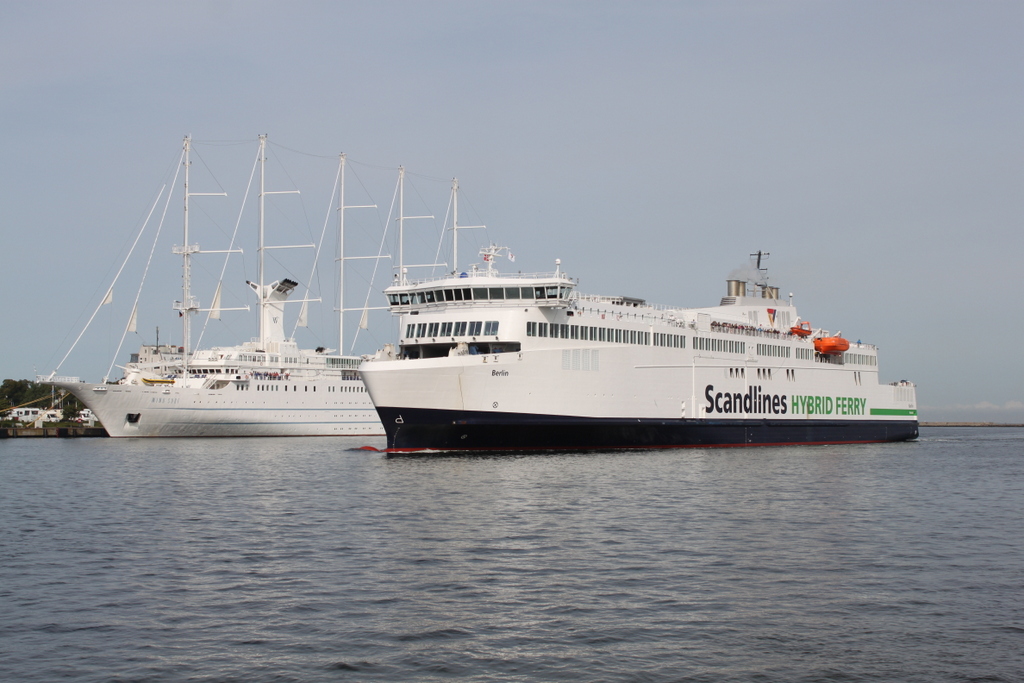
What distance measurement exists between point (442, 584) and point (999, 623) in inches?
370

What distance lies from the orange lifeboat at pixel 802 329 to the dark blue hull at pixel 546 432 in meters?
9.96

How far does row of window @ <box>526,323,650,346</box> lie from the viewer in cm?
4750

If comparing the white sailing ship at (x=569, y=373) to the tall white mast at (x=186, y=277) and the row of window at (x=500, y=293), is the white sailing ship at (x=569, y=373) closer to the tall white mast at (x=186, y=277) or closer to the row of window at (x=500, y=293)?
the row of window at (x=500, y=293)

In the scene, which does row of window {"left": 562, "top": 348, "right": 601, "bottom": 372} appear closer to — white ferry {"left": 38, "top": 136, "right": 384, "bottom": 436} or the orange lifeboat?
the orange lifeboat

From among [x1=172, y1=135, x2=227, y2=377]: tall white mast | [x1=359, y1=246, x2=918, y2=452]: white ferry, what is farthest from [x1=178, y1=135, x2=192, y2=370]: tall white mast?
[x1=359, y1=246, x2=918, y2=452]: white ferry

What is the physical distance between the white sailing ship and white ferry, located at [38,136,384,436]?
1297 inches

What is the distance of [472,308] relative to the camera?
157 ft

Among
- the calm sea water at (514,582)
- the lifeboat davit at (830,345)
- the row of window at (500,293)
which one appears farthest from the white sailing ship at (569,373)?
the calm sea water at (514,582)

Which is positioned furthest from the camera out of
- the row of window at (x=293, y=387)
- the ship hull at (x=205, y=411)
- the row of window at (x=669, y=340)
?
the row of window at (x=293, y=387)

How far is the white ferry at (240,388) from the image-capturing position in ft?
258

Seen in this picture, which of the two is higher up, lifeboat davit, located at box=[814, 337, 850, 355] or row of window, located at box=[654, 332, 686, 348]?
lifeboat davit, located at box=[814, 337, 850, 355]

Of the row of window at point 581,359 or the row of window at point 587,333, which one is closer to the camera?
the row of window at point 587,333

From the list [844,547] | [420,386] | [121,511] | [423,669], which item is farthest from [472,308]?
[423,669]

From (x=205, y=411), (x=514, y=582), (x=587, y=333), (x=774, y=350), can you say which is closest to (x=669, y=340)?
(x=587, y=333)
